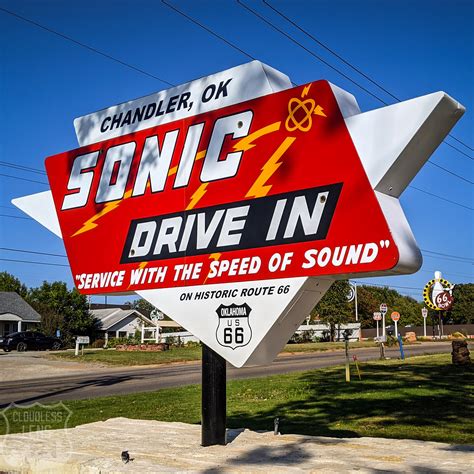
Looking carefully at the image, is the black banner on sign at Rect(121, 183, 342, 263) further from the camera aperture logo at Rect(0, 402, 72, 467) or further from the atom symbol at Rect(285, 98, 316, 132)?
the camera aperture logo at Rect(0, 402, 72, 467)

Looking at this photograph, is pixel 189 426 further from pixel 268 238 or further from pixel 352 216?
pixel 352 216

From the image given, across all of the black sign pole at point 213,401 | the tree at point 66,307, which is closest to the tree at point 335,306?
the tree at point 66,307

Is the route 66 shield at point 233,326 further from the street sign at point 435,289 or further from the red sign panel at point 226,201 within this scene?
the street sign at point 435,289

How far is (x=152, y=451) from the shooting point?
6.07 meters

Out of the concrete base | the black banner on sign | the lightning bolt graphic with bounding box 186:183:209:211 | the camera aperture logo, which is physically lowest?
the camera aperture logo

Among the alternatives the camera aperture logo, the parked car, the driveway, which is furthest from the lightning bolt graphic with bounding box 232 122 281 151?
the parked car

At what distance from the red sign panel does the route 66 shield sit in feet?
0.97

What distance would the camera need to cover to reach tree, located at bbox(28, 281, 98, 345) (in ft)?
191

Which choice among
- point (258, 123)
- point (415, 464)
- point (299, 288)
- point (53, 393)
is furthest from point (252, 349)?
point (53, 393)

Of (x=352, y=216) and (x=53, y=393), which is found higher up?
(x=352, y=216)

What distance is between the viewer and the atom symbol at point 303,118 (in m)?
5.90

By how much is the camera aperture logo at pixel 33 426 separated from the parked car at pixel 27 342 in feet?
105

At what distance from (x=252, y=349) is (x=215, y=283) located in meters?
0.81

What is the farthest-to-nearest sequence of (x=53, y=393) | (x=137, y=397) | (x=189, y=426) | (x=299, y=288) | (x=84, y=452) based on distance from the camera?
(x=53, y=393) < (x=137, y=397) < (x=189, y=426) < (x=84, y=452) < (x=299, y=288)
